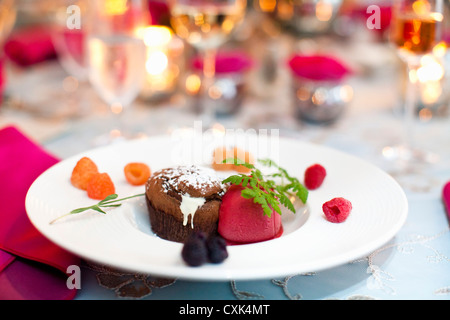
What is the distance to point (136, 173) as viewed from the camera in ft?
3.21

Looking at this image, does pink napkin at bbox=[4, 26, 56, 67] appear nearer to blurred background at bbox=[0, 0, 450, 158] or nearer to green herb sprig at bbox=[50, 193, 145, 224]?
blurred background at bbox=[0, 0, 450, 158]

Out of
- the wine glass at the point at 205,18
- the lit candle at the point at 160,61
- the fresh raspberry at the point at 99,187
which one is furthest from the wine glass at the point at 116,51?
the fresh raspberry at the point at 99,187

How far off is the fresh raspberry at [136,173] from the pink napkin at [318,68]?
0.81 metres

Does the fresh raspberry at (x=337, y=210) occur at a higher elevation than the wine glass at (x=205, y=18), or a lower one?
lower

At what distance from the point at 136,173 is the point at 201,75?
83 centimetres

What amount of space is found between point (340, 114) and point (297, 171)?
68 centimetres

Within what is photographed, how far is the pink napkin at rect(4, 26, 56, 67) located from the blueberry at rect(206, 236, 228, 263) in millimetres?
1758

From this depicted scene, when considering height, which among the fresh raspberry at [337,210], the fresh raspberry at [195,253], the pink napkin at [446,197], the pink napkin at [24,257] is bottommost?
the pink napkin at [446,197]

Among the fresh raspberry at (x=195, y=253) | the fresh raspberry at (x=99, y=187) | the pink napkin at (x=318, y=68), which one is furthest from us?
the pink napkin at (x=318, y=68)

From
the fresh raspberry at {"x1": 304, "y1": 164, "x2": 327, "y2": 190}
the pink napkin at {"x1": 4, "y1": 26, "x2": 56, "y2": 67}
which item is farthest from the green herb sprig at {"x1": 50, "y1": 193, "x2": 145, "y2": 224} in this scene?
the pink napkin at {"x1": 4, "y1": 26, "x2": 56, "y2": 67}

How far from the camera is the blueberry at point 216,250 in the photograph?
643 mm

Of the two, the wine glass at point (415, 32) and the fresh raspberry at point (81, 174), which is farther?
the wine glass at point (415, 32)

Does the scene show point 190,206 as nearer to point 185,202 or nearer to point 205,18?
point 185,202

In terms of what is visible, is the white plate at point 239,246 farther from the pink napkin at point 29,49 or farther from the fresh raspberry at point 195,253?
the pink napkin at point 29,49
